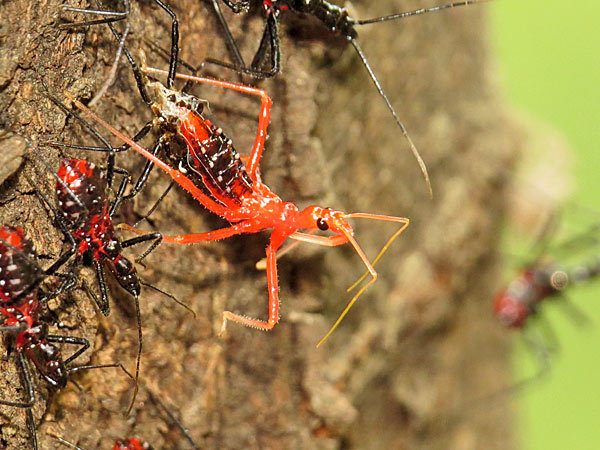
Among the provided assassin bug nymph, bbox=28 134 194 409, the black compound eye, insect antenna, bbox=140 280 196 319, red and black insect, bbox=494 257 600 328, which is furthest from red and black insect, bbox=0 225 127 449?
red and black insect, bbox=494 257 600 328

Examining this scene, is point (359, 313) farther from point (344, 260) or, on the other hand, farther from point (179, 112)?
point (179, 112)

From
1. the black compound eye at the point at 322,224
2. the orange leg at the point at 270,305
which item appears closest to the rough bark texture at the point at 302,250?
the orange leg at the point at 270,305

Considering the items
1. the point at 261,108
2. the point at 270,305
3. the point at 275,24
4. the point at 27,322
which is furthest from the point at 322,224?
the point at 27,322

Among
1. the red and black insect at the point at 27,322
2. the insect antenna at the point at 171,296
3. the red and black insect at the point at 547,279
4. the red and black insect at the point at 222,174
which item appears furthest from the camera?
the red and black insect at the point at 547,279

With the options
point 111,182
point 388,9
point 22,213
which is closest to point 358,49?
point 388,9

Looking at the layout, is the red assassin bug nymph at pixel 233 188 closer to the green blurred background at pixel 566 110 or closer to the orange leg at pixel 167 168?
the orange leg at pixel 167 168

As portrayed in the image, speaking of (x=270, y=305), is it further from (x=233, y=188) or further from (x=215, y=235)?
(x=233, y=188)
